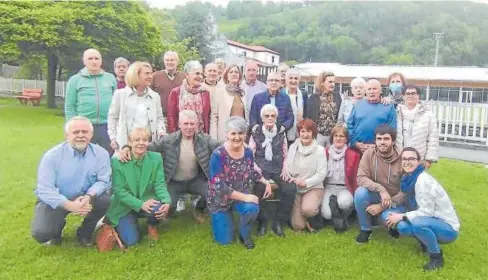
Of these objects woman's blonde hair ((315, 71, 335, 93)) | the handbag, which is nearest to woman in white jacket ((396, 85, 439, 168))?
woman's blonde hair ((315, 71, 335, 93))

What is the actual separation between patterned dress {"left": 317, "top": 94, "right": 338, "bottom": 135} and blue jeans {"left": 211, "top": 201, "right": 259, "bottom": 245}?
1630 mm

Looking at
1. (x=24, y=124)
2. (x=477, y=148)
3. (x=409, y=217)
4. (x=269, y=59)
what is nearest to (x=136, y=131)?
(x=409, y=217)

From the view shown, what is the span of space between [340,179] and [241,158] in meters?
1.32

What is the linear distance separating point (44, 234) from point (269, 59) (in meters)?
62.6

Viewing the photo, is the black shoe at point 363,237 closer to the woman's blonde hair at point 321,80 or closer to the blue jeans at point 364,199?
the blue jeans at point 364,199

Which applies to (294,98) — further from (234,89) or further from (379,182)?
(379,182)

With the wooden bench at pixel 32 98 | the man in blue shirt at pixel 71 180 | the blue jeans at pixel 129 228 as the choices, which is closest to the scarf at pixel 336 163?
the blue jeans at pixel 129 228

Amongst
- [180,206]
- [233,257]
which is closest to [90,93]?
[180,206]

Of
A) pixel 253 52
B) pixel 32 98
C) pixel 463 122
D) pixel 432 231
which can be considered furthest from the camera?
pixel 253 52

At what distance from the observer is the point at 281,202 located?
5.05m

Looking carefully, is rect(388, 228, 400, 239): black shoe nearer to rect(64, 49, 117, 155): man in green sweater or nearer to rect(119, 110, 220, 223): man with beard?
rect(119, 110, 220, 223): man with beard

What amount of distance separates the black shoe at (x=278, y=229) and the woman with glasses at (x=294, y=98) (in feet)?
3.74

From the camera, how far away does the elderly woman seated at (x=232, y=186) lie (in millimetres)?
4551

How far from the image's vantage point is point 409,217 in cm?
421
